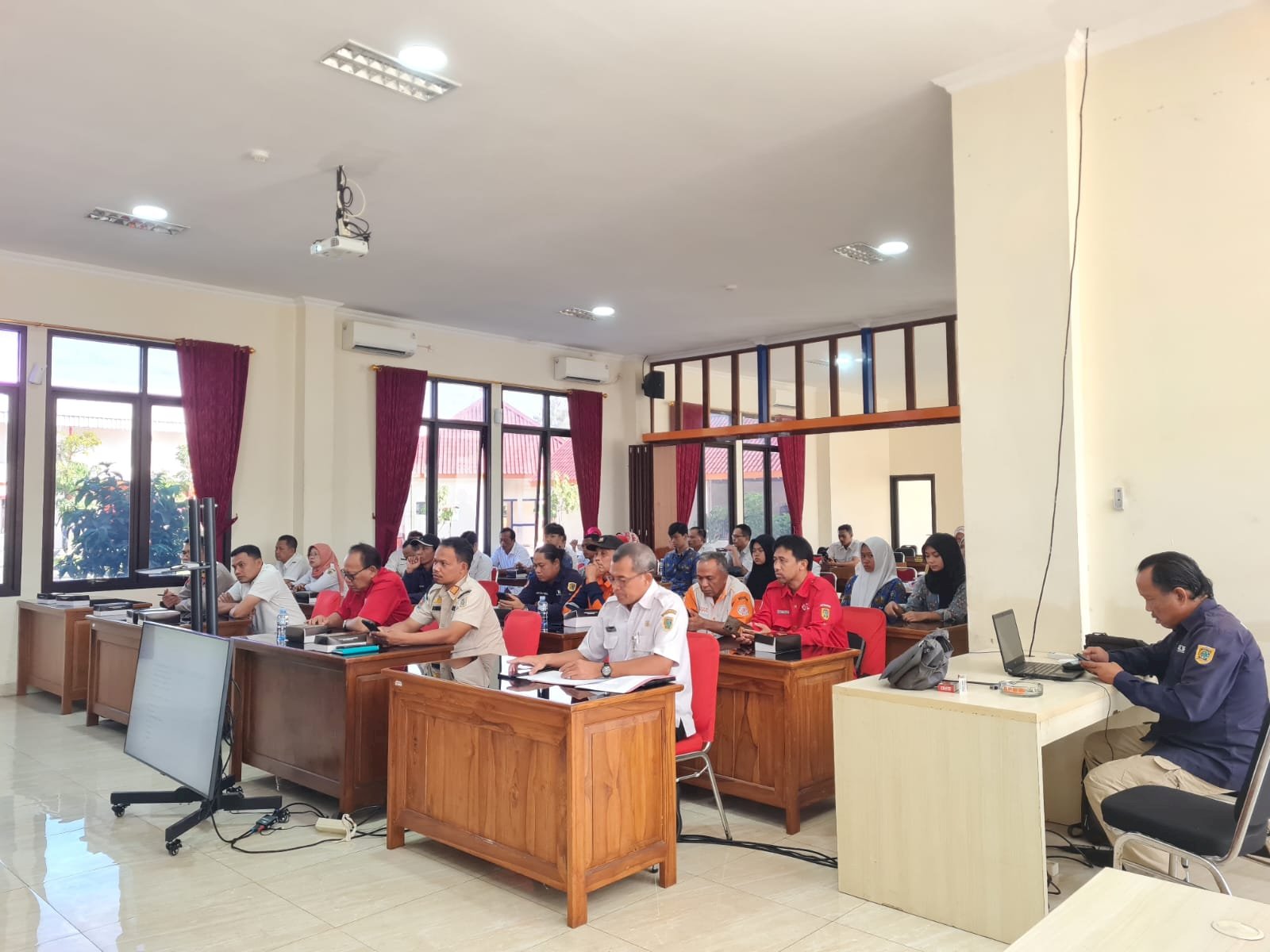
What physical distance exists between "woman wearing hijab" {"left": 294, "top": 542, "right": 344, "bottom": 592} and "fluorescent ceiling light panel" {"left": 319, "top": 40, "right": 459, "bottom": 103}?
4460mm

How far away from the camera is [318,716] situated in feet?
13.8

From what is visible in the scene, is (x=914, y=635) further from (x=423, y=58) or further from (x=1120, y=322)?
(x=423, y=58)

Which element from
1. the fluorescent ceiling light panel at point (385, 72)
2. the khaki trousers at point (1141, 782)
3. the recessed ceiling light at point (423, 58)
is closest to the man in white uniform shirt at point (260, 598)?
the fluorescent ceiling light panel at point (385, 72)

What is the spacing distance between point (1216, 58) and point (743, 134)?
6.97 feet

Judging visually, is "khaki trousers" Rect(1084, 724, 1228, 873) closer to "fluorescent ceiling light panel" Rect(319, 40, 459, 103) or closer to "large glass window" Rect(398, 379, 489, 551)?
"fluorescent ceiling light panel" Rect(319, 40, 459, 103)

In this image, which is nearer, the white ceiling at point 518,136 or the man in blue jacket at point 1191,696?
the man in blue jacket at point 1191,696

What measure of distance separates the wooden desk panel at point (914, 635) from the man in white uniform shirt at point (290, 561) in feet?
16.9

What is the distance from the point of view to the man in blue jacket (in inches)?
114

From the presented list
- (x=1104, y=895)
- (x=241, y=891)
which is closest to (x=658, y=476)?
(x=241, y=891)

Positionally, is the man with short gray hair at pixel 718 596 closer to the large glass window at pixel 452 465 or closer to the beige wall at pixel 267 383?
the beige wall at pixel 267 383

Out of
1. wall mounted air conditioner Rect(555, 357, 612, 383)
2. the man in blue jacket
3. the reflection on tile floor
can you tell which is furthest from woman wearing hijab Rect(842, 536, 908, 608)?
wall mounted air conditioner Rect(555, 357, 612, 383)

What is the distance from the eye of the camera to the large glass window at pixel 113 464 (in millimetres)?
7254

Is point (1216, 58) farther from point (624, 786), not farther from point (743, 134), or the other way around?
point (624, 786)

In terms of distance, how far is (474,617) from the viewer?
14.3 ft
